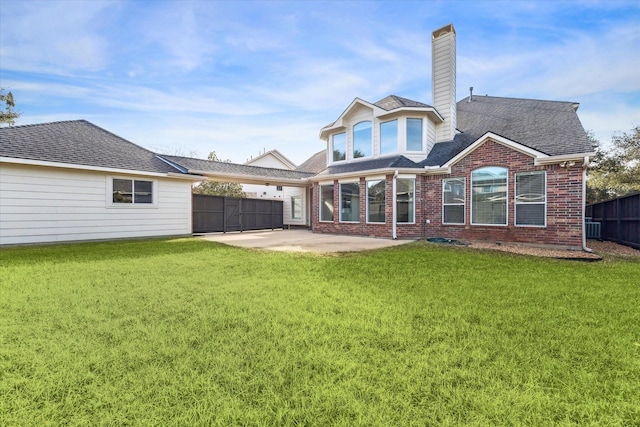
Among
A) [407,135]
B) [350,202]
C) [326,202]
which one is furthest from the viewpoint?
[326,202]

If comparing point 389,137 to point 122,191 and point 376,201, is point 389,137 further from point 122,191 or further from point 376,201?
point 122,191

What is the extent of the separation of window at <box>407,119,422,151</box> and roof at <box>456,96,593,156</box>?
222 cm

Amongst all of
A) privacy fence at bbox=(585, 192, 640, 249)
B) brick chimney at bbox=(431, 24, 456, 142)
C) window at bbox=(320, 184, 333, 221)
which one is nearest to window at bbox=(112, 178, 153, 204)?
window at bbox=(320, 184, 333, 221)

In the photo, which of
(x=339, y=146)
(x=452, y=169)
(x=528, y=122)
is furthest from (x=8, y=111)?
(x=528, y=122)

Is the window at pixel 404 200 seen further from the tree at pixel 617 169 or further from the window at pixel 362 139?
the tree at pixel 617 169

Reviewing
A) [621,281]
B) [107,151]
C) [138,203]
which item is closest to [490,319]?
[621,281]

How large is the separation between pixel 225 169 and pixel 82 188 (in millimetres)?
5848

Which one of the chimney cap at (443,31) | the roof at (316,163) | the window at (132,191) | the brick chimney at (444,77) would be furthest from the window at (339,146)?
the window at (132,191)

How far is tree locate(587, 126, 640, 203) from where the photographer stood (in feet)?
60.4

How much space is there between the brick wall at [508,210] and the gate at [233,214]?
5275 millimetres

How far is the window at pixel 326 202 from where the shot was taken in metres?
14.1

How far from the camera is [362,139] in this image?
1420cm

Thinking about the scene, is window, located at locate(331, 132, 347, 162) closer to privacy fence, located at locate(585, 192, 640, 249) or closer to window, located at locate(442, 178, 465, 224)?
window, located at locate(442, 178, 465, 224)

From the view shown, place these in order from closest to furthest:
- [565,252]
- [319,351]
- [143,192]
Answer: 1. [319,351]
2. [565,252]
3. [143,192]
